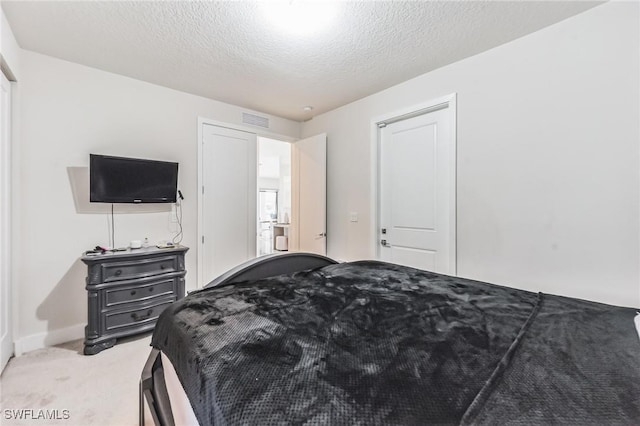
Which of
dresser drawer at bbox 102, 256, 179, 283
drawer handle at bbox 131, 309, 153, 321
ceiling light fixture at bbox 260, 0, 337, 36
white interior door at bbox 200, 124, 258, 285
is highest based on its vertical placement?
ceiling light fixture at bbox 260, 0, 337, 36

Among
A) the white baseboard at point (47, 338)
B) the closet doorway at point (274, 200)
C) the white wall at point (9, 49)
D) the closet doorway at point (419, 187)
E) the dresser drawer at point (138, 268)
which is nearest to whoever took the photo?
the white wall at point (9, 49)

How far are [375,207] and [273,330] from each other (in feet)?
8.57

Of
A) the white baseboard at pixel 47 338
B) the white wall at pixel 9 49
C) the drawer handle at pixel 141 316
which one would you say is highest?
the white wall at pixel 9 49

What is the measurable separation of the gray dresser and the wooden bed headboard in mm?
1440

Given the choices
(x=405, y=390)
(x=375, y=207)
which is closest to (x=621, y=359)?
(x=405, y=390)

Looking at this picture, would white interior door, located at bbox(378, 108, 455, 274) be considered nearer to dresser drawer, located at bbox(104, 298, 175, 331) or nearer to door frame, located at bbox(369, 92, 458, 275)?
door frame, located at bbox(369, 92, 458, 275)

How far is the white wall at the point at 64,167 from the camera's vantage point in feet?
8.30

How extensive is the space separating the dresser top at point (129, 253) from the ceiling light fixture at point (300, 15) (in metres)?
2.26

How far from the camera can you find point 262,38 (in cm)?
228

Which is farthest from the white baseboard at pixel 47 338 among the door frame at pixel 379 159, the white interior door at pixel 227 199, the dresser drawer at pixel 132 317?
the door frame at pixel 379 159

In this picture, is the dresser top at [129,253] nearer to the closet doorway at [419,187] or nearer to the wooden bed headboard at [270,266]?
the wooden bed headboard at [270,266]

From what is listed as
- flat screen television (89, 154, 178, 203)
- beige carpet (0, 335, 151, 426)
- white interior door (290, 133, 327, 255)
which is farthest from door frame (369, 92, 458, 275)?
beige carpet (0, 335, 151, 426)

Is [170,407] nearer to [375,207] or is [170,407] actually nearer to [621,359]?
[621,359]

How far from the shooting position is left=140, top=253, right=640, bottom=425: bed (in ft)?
2.14
